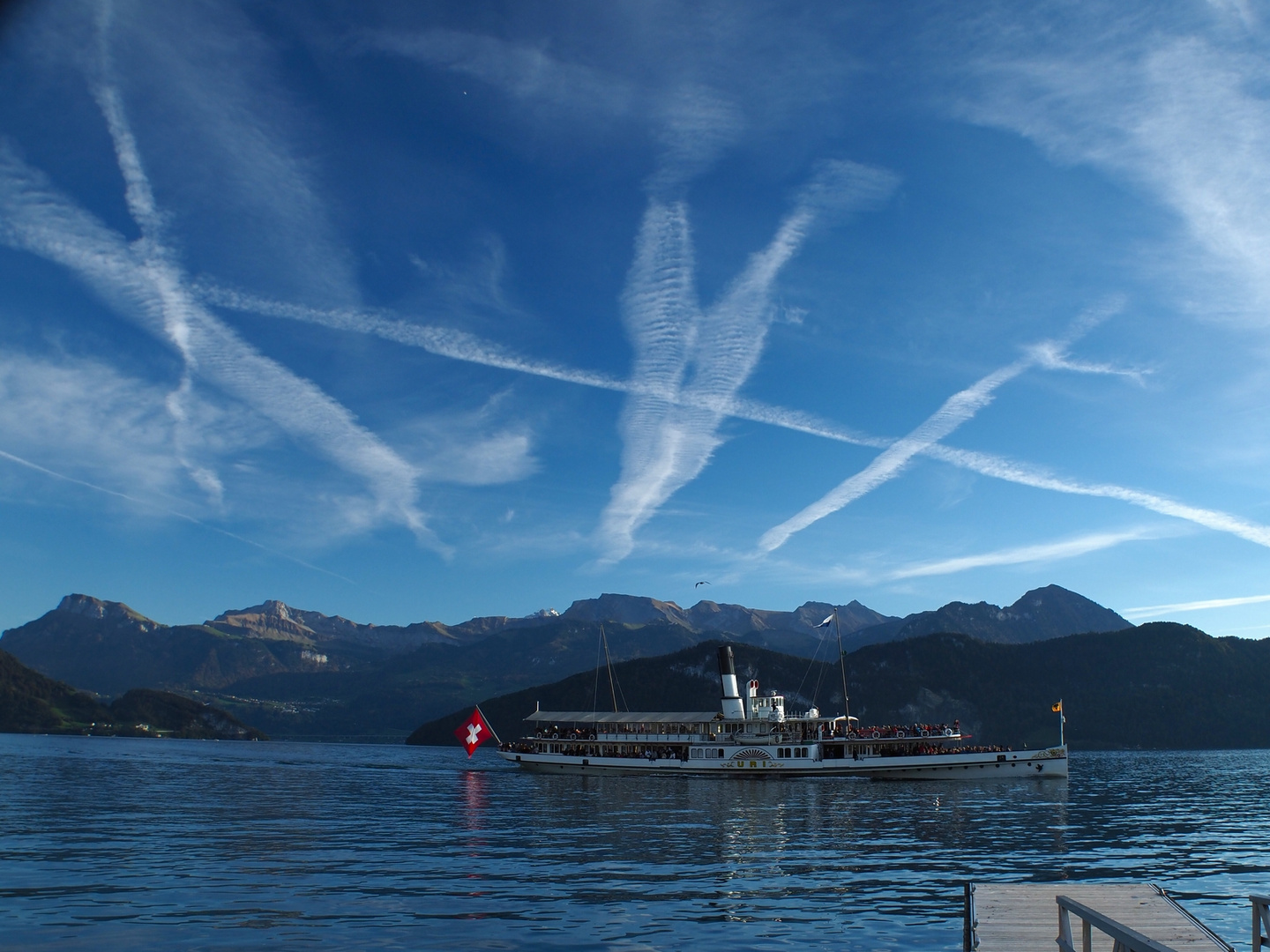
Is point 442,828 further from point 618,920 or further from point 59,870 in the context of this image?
point 618,920

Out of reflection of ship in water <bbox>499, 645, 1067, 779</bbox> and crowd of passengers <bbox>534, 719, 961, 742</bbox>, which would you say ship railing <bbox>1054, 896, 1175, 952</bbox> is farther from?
reflection of ship in water <bbox>499, 645, 1067, 779</bbox>

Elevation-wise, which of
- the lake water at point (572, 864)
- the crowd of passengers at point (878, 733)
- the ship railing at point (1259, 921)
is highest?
the ship railing at point (1259, 921)

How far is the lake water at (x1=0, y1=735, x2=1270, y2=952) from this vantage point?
25031 millimetres

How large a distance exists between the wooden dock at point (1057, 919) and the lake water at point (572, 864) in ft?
6.25

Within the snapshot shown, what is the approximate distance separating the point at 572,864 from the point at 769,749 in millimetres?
74160

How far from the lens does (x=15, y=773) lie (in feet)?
328

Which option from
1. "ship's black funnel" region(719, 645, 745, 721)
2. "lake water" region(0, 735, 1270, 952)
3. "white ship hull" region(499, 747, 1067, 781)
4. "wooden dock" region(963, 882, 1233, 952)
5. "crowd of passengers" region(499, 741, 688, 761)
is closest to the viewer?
"wooden dock" region(963, 882, 1233, 952)

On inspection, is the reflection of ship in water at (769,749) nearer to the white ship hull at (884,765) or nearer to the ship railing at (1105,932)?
the white ship hull at (884,765)

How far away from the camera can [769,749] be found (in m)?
107

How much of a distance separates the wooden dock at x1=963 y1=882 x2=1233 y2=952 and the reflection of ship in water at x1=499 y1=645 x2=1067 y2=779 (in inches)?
3134

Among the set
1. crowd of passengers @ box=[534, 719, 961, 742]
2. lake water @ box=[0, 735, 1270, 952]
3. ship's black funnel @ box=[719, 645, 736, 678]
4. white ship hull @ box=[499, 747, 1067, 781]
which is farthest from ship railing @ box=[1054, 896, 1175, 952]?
ship's black funnel @ box=[719, 645, 736, 678]

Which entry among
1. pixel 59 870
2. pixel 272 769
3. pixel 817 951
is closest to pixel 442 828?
pixel 59 870

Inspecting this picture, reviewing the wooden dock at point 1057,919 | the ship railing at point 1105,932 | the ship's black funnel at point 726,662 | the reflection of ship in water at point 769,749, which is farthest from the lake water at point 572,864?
the ship's black funnel at point 726,662

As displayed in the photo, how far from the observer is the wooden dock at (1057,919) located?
19594mm
